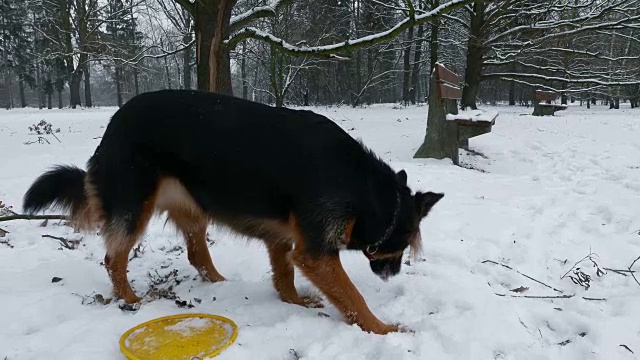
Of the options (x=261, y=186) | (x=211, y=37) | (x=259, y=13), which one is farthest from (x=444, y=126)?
(x=261, y=186)

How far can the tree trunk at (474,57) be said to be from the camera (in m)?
17.6

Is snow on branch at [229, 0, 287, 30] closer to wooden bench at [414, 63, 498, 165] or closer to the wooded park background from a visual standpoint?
the wooded park background

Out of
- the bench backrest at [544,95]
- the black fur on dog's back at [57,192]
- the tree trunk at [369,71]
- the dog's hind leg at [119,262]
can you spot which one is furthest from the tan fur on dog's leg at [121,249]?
the tree trunk at [369,71]

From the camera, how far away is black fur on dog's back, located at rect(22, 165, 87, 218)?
314cm

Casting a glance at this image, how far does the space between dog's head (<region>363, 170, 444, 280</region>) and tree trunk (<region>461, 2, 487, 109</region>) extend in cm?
1618

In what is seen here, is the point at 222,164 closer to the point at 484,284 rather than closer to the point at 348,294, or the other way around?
the point at 348,294

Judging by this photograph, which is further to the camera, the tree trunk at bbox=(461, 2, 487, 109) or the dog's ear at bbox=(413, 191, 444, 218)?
the tree trunk at bbox=(461, 2, 487, 109)

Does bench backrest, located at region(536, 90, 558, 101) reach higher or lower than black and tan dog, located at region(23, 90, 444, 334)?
higher

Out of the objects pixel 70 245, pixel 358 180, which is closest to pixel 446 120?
pixel 358 180

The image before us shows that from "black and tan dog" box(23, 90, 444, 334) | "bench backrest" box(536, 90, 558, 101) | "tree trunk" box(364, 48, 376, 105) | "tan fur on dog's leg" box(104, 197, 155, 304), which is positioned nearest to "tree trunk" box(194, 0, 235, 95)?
"black and tan dog" box(23, 90, 444, 334)

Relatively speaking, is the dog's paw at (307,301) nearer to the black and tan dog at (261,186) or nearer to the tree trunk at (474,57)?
the black and tan dog at (261,186)

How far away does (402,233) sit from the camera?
2.91m

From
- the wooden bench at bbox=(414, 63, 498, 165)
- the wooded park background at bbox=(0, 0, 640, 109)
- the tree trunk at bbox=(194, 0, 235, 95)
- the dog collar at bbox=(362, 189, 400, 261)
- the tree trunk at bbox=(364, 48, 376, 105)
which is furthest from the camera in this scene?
the tree trunk at bbox=(364, 48, 376, 105)

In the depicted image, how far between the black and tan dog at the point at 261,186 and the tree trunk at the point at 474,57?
16.4m
